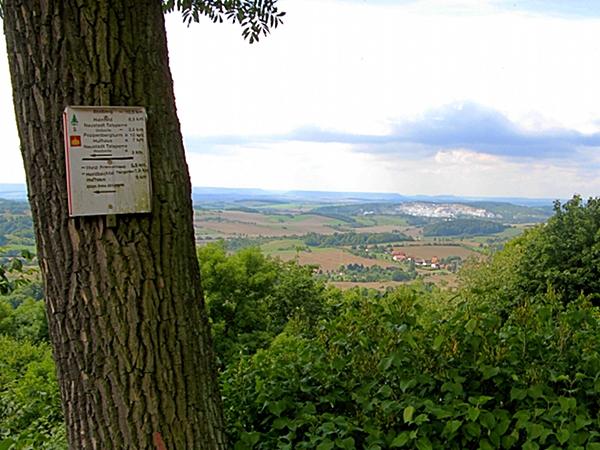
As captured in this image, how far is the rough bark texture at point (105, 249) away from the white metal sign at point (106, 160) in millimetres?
22

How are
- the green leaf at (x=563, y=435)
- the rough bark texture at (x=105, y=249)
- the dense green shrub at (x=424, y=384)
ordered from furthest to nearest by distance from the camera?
the dense green shrub at (x=424, y=384)
the green leaf at (x=563, y=435)
the rough bark texture at (x=105, y=249)

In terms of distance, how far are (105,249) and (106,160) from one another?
21 centimetres

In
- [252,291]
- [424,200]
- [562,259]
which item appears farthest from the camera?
[424,200]

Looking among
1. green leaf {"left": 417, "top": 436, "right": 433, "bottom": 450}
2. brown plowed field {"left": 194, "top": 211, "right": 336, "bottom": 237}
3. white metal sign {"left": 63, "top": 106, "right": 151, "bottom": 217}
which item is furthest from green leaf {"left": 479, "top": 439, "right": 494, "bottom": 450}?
brown plowed field {"left": 194, "top": 211, "right": 336, "bottom": 237}

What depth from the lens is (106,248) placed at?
4.02 ft

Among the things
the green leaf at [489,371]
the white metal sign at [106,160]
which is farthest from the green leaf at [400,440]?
the white metal sign at [106,160]

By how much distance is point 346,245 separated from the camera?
1219 centimetres

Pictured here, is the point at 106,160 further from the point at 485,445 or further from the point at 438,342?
the point at 485,445

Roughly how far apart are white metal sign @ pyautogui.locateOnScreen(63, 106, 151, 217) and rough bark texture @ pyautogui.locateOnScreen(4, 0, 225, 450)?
22 mm

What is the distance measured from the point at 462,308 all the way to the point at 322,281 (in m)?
5.44

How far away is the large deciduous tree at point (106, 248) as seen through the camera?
1198 mm

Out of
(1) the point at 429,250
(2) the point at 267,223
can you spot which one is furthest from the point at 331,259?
(2) the point at 267,223

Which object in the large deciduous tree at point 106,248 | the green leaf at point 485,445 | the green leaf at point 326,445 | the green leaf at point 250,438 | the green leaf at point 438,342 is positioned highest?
the large deciduous tree at point 106,248

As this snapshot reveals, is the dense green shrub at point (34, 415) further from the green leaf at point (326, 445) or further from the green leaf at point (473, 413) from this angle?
the green leaf at point (473, 413)
